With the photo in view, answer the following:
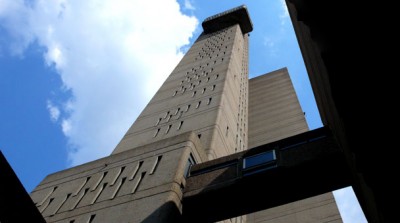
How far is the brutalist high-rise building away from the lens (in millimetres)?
12602

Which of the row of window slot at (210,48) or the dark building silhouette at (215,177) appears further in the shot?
the row of window slot at (210,48)

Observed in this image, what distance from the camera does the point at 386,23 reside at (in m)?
4.84

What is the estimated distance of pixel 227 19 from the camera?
57094 millimetres

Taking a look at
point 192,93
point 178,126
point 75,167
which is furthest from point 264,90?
point 75,167

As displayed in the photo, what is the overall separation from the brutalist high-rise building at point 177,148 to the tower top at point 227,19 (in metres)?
12.1

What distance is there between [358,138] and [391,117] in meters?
0.59

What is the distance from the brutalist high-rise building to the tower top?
12131 millimetres

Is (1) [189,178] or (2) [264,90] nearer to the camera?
(1) [189,178]

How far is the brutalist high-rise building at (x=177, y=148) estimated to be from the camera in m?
12.6

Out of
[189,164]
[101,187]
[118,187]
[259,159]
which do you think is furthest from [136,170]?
[259,159]

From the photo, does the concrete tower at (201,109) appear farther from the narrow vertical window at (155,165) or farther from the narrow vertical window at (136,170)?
the narrow vertical window at (136,170)

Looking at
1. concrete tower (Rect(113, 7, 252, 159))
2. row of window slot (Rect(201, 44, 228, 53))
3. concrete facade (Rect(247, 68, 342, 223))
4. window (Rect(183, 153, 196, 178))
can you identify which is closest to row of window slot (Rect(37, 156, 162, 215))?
window (Rect(183, 153, 196, 178))

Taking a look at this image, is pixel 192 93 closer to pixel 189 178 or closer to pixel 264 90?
pixel 189 178

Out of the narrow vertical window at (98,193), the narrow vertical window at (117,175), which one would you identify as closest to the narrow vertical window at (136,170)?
the narrow vertical window at (117,175)
